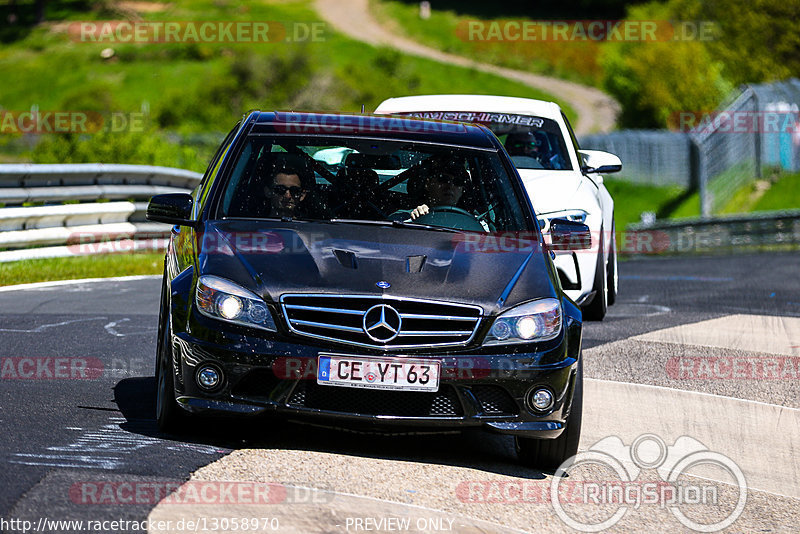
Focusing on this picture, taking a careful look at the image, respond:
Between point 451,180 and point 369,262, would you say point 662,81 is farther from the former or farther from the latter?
point 369,262

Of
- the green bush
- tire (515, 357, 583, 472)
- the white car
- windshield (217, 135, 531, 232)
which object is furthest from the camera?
the green bush

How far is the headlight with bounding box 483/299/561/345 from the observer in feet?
19.0

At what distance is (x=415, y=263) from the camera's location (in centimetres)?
599

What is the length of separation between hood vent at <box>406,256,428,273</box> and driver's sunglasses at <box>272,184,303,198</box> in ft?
2.91

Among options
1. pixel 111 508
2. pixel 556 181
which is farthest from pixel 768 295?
pixel 111 508

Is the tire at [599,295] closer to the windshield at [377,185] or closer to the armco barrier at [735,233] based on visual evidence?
the windshield at [377,185]

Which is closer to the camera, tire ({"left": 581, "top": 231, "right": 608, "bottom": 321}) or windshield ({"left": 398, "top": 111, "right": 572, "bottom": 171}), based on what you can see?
tire ({"left": 581, "top": 231, "right": 608, "bottom": 321})

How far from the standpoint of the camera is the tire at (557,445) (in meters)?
6.07

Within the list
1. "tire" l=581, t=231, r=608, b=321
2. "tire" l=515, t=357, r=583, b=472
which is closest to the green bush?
"tire" l=581, t=231, r=608, b=321

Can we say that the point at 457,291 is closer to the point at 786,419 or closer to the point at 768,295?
the point at 786,419

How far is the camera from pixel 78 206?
15250 mm

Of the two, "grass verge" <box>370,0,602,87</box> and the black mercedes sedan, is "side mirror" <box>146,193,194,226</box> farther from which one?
"grass verge" <box>370,0,602,87</box>

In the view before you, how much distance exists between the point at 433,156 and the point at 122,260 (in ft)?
30.4

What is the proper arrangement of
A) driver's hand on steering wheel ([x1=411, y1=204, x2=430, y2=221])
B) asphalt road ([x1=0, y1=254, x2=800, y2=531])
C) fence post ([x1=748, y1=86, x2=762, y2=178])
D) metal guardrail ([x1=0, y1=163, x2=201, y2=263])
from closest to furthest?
asphalt road ([x1=0, y1=254, x2=800, y2=531]) → driver's hand on steering wheel ([x1=411, y1=204, x2=430, y2=221]) → metal guardrail ([x1=0, y1=163, x2=201, y2=263]) → fence post ([x1=748, y1=86, x2=762, y2=178])
